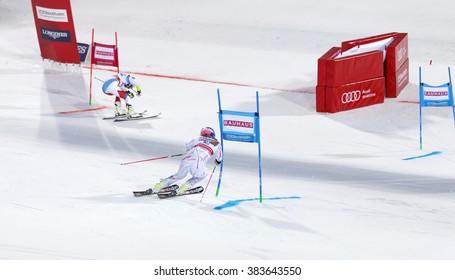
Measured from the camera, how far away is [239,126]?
17094 mm

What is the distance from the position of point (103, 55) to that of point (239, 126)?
1018 centimetres

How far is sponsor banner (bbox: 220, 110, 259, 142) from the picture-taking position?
17.0 m

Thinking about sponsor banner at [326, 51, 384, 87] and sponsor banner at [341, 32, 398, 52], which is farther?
sponsor banner at [341, 32, 398, 52]

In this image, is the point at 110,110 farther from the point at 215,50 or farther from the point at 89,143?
the point at 215,50

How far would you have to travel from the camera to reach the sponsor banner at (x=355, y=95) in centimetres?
2505

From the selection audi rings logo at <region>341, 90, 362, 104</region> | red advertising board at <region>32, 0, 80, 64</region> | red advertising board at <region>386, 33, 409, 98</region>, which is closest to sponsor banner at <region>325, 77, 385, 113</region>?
audi rings logo at <region>341, 90, 362, 104</region>

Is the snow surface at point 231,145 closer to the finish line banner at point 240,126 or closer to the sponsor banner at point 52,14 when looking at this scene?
the finish line banner at point 240,126

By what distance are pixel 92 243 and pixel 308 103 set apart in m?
12.6

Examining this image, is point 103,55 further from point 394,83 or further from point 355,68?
point 394,83

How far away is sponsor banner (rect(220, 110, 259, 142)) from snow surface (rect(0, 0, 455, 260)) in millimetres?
1203

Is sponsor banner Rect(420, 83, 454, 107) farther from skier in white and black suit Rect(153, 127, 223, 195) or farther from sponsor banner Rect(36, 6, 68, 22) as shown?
sponsor banner Rect(36, 6, 68, 22)

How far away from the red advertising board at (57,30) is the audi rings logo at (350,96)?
8659 millimetres

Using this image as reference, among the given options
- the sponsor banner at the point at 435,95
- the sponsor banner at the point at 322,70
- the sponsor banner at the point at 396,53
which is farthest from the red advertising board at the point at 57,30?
the sponsor banner at the point at 435,95

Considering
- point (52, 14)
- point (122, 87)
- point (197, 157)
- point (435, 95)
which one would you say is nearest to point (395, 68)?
point (435, 95)
